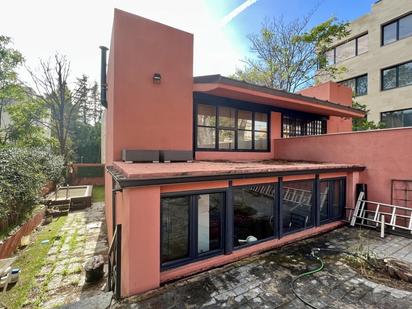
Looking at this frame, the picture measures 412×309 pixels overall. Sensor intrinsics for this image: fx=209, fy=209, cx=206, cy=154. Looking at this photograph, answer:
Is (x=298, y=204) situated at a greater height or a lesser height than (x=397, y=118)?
lesser

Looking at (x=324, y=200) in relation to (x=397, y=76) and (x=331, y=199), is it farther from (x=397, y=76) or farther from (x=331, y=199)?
(x=397, y=76)

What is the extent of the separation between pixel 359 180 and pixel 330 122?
17.9 ft

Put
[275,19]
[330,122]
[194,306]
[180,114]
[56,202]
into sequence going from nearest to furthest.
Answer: [194,306] < [180,114] < [56,202] < [330,122] < [275,19]

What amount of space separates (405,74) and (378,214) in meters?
15.8

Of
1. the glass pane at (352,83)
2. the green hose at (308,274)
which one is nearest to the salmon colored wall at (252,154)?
the green hose at (308,274)

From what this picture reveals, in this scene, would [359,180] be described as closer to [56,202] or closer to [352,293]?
[352,293]

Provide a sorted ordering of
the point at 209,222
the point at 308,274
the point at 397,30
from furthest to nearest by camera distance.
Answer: the point at 397,30
the point at 209,222
the point at 308,274

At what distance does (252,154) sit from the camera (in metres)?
9.67

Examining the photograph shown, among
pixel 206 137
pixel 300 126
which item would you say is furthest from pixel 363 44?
pixel 206 137

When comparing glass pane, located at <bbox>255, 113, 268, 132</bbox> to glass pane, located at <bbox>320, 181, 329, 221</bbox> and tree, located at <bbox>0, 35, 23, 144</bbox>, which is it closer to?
glass pane, located at <bbox>320, 181, 329, 221</bbox>

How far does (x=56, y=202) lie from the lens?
38.4 feet

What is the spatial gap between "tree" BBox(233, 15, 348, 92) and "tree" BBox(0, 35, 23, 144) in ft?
62.7

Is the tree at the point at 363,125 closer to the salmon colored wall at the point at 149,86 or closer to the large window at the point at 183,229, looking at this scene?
the salmon colored wall at the point at 149,86

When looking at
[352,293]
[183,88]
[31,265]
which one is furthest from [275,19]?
[31,265]
